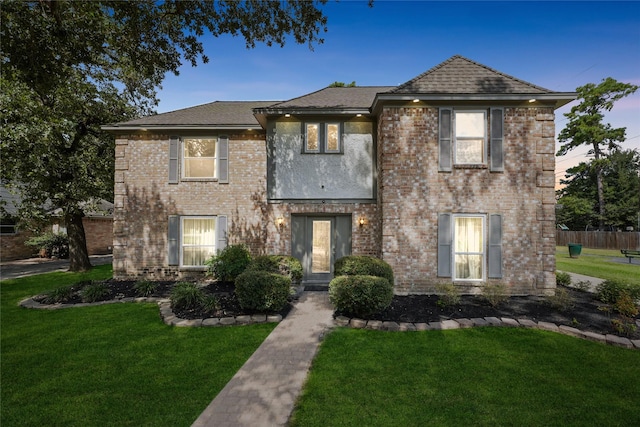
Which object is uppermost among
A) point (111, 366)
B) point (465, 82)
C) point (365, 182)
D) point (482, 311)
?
point (465, 82)

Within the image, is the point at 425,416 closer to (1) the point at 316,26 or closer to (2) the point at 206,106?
(1) the point at 316,26

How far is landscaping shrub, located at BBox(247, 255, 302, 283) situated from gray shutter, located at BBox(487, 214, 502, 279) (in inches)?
224

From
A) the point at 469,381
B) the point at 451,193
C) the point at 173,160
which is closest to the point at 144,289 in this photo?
the point at 173,160

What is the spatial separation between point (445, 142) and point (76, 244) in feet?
50.9

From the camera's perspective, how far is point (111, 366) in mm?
4617

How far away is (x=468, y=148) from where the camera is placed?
28.6 feet

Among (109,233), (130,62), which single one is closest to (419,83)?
(130,62)

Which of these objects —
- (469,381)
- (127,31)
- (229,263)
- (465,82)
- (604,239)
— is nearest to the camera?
(469,381)

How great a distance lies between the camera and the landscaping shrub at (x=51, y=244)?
16788mm

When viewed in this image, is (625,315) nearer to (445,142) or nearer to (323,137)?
(445,142)

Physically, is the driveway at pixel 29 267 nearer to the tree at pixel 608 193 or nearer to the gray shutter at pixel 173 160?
the gray shutter at pixel 173 160

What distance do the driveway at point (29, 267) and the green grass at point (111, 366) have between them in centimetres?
702

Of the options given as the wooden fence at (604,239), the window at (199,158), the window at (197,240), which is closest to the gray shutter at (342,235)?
the window at (197,240)

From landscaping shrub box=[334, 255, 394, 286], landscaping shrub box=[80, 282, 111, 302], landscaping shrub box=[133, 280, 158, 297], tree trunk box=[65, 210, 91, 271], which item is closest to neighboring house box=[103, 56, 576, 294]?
landscaping shrub box=[334, 255, 394, 286]
